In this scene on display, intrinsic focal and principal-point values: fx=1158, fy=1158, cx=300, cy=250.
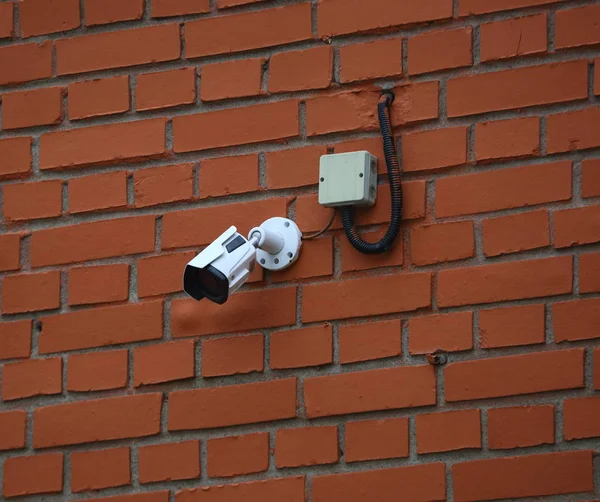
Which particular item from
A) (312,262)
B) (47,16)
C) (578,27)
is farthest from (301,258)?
(47,16)

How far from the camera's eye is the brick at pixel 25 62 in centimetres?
279

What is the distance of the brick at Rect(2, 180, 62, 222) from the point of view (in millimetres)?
2719

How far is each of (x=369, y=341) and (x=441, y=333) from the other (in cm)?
15

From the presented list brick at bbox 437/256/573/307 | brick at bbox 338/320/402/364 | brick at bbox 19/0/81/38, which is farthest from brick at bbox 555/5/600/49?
brick at bbox 19/0/81/38

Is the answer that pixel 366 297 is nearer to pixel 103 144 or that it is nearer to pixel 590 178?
pixel 590 178

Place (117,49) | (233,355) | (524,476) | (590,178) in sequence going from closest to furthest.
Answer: (524,476) < (590,178) < (233,355) < (117,49)

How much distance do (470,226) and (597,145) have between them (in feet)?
1.04

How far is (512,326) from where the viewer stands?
7.89 ft

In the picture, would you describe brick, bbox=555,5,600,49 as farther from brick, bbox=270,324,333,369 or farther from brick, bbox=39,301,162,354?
brick, bbox=39,301,162,354

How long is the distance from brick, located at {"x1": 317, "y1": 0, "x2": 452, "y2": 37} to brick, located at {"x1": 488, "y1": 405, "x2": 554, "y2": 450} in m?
0.88

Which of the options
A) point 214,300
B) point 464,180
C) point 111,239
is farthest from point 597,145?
point 111,239

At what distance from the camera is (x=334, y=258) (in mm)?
2535

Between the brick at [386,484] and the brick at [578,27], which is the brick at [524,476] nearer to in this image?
the brick at [386,484]

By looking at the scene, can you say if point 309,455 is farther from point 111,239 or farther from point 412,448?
point 111,239
